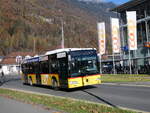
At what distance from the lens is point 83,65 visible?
56.1 ft

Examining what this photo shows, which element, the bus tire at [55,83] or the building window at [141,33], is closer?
the bus tire at [55,83]

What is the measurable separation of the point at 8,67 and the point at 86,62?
3141 inches

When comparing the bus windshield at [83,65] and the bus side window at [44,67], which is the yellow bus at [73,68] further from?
the bus side window at [44,67]

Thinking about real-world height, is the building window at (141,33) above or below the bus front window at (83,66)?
above

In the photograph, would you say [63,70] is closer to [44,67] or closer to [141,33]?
[44,67]

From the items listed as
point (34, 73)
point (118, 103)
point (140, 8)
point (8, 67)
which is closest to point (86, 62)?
point (118, 103)

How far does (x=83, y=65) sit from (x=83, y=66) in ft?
0.22

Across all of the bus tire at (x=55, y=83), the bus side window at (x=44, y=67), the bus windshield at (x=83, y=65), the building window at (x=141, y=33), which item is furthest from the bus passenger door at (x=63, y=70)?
the building window at (x=141, y=33)

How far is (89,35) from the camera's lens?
529 ft

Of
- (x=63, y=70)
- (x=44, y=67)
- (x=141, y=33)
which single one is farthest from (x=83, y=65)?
(x=141, y=33)

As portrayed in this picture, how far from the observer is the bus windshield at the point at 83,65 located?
55.0ft

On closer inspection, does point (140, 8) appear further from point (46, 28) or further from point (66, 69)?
point (46, 28)

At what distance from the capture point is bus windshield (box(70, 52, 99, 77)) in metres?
16.8

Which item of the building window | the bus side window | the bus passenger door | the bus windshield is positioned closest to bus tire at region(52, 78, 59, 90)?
the bus passenger door
